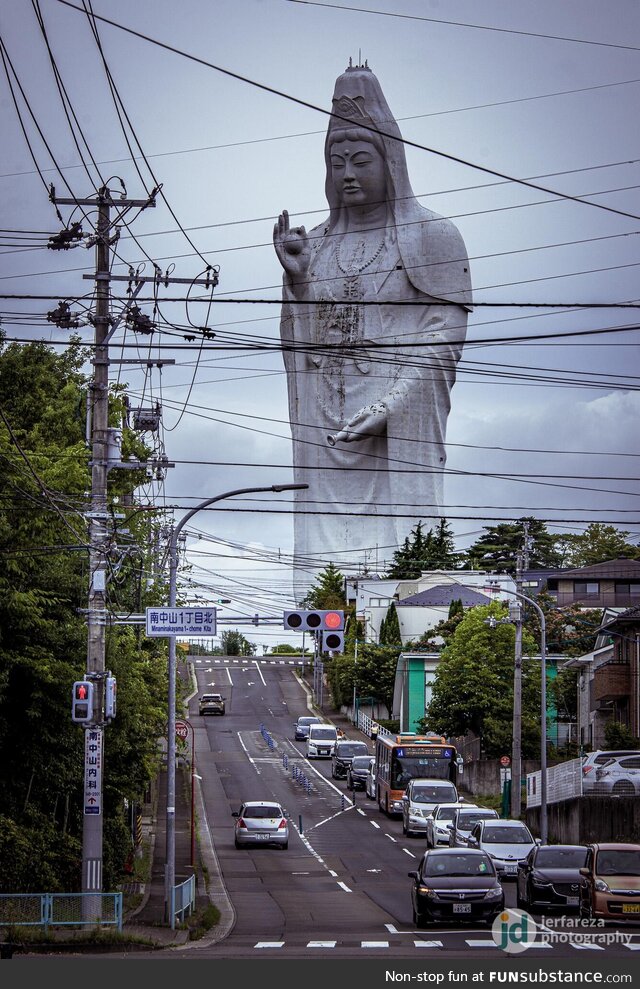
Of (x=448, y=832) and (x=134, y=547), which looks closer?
(x=134, y=547)

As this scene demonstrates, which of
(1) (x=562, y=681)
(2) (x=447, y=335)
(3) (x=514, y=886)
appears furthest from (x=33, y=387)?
(2) (x=447, y=335)

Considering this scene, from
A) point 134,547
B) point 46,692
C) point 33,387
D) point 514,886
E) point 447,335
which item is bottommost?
point 514,886

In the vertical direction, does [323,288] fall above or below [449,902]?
above

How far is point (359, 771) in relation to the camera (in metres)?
61.2

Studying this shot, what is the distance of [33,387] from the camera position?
43.7m

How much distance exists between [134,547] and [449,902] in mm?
8481

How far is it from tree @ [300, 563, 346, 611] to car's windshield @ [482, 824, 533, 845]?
49599 mm

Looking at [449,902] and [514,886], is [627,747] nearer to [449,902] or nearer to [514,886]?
[514,886]

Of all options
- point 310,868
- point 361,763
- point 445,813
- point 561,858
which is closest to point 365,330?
point 361,763

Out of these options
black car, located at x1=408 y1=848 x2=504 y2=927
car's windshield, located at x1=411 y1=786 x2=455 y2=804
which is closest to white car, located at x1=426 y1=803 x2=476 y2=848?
car's windshield, located at x1=411 y1=786 x2=455 y2=804

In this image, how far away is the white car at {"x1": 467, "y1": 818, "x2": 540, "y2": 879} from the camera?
34.4 meters

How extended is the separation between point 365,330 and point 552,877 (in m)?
71.5

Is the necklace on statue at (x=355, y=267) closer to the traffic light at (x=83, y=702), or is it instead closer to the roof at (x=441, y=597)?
the roof at (x=441, y=597)

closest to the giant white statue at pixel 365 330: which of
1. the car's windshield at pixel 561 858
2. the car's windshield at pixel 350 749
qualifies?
the car's windshield at pixel 350 749
